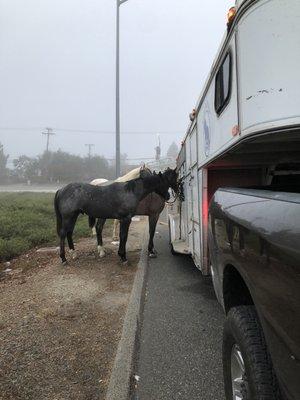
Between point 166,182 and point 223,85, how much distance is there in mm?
4942

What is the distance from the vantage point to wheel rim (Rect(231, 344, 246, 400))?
7.77ft

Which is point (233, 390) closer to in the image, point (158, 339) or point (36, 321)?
point (158, 339)

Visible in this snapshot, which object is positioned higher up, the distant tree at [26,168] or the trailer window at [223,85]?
the distant tree at [26,168]

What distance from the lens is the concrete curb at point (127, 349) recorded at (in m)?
3.44

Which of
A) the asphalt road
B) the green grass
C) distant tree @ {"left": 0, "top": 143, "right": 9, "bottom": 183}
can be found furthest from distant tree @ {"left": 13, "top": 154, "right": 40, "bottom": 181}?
the asphalt road

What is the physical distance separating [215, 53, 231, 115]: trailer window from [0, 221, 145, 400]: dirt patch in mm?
2592

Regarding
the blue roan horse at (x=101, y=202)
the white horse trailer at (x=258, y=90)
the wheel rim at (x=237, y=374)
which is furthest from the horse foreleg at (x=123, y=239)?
the wheel rim at (x=237, y=374)

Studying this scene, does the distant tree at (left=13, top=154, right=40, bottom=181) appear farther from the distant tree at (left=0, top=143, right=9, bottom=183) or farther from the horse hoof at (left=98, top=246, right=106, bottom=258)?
the horse hoof at (left=98, top=246, right=106, bottom=258)

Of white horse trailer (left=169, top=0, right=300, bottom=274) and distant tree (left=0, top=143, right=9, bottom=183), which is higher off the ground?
distant tree (left=0, top=143, right=9, bottom=183)

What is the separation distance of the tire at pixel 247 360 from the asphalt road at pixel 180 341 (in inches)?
35.3

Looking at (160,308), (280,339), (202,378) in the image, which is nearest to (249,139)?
(280,339)

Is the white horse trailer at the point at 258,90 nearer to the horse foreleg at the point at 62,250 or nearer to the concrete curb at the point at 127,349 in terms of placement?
the concrete curb at the point at 127,349

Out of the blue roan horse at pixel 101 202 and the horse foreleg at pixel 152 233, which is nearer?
the blue roan horse at pixel 101 202

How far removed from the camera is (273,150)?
354 cm
